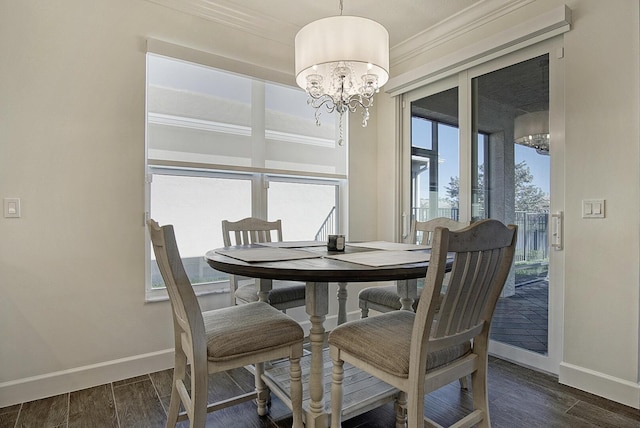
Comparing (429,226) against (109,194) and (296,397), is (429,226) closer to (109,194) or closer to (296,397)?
(296,397)

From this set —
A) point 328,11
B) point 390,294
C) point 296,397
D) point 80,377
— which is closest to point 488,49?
point 328,11

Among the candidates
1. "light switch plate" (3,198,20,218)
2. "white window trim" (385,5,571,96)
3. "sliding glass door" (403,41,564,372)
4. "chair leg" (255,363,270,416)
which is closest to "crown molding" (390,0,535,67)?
"white window trim" (385,5,571,96)

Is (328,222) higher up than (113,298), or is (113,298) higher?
(328,222)

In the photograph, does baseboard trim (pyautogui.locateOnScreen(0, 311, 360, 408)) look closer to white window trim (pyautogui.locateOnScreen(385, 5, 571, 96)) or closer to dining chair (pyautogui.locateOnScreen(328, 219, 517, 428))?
dining chair (pyautogui.locateOnScreen(328, 219, 517, 428))

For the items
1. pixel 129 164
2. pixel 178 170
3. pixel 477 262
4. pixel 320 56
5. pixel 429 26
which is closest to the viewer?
pixel 477 262

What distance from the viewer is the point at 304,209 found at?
3268 millimetres

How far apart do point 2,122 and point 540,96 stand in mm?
3294

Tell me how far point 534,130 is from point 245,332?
2.31m

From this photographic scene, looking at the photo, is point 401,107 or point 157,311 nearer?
point 157,311

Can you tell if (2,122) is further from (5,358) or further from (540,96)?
(540,96)

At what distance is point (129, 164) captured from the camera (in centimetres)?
233

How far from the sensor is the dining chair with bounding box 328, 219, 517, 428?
1171 mm

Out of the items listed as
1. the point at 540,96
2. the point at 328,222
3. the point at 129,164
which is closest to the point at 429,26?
the point at 540,96

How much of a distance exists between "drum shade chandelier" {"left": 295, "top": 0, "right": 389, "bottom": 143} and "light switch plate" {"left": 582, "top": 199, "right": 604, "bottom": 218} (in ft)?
4.62
